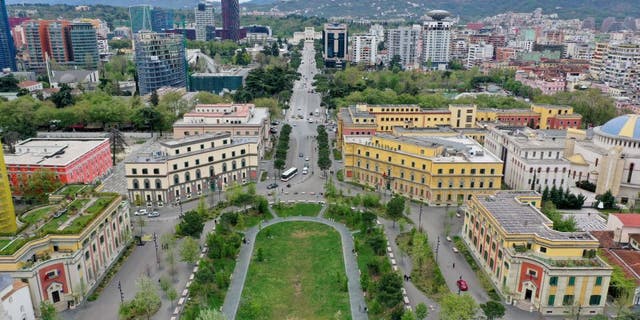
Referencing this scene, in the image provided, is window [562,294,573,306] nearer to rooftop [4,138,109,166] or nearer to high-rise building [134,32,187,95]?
rooftop [4,138,109,166]

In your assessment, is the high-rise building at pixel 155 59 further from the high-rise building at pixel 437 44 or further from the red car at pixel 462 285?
the high-rise building at pixel 437 44

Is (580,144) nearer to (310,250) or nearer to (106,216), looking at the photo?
(310,250)

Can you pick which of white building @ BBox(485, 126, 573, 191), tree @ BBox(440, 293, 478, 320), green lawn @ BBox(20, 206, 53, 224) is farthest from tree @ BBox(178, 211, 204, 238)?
white building @ BBox(485, 126, 573, 191)

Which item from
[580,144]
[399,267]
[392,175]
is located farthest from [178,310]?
[580,144]

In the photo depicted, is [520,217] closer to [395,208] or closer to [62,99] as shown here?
[395,208]

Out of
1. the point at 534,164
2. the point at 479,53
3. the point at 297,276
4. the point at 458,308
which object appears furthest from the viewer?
the point at 479,53

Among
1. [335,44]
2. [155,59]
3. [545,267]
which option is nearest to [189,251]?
[545,267]

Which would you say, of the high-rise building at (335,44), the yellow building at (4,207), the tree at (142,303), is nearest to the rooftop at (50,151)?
the yellow building at (4,207)
